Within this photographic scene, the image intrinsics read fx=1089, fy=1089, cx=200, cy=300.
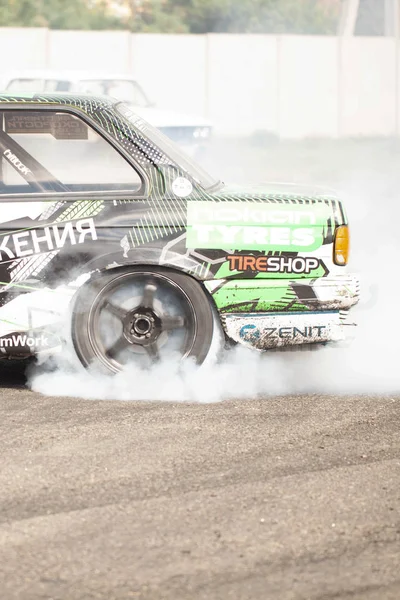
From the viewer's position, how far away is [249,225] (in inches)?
219

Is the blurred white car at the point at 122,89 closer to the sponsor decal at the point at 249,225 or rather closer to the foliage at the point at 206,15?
the sponsor decal at the point at 249,225

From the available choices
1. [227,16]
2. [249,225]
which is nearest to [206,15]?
[227,16]

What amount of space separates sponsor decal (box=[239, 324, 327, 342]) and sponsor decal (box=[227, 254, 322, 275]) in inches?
11.7

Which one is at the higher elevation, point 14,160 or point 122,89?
point 122,89

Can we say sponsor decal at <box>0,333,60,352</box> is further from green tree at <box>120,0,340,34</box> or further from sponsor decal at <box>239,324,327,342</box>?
green tree at <box>120,0,340,34</box>

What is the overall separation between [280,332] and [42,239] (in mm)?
1315

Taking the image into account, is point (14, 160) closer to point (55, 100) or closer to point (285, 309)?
point (55, 100)

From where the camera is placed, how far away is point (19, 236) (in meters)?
5.55

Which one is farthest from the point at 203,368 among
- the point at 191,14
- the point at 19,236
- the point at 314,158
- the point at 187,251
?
the point at 191,14

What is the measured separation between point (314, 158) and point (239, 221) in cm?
1931

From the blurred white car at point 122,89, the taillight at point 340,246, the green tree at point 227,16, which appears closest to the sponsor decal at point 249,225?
the taillight at point 340,246

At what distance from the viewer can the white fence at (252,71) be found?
31.5 meters

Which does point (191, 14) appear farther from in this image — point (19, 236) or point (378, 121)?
point (19, 236)

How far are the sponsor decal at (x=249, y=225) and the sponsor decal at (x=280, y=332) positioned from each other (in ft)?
1.37
